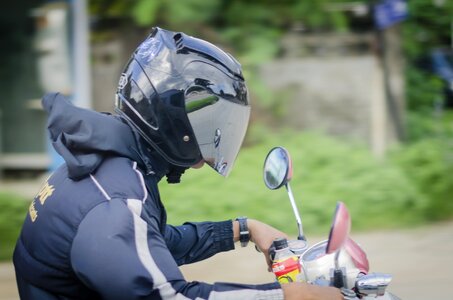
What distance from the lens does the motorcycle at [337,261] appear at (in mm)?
Answer: 1772

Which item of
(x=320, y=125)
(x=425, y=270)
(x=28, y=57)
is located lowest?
(x=425, y=270)

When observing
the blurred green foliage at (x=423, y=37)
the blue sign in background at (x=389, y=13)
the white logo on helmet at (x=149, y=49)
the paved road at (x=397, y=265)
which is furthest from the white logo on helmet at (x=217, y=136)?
the blurred green foliage at (x=423, y=37)

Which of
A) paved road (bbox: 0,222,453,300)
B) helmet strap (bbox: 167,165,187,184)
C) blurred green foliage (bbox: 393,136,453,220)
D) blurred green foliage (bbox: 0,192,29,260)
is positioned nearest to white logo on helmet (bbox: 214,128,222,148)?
helmet strap (bbox: 167,165,187,184)

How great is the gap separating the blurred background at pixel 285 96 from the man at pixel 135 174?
4.37m

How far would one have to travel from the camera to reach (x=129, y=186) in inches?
73.6

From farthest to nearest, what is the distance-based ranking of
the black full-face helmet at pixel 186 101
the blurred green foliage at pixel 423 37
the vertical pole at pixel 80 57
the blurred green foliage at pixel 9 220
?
the blurred green foliage at pixel 423 37
the vertical pole at pixel 80 57
the blurred green foliage at pixel 9 220
the black full-face helmet at pixel 186 101

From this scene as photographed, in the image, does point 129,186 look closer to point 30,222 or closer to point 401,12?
point 30,222

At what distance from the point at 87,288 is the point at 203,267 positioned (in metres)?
3.90

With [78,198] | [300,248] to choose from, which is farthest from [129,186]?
[300,248]

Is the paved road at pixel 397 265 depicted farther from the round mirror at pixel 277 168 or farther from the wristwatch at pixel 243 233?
the round mirror at pixel 277 168

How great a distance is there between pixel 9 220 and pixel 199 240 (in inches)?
159

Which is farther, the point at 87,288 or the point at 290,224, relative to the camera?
the point at 290,224

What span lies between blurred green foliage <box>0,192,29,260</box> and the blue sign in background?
4.04 metres

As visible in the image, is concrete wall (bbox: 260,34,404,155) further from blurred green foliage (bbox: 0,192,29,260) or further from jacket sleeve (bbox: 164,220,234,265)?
jacket sleeve (bbox: 164,220,234,265)
